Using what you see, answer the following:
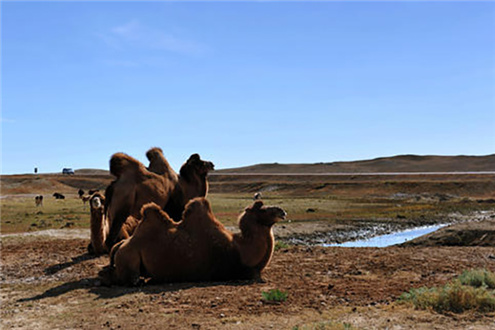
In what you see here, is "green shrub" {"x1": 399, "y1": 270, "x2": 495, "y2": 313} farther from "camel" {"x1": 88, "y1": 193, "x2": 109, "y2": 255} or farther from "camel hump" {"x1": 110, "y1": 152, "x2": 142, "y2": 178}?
"camel" {"x1": 88, "y1": 193, "x2": 109, "y2": 255}

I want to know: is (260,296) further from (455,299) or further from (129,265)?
(455,299)

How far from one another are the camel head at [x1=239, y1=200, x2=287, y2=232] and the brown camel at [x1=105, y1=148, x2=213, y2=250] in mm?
3239

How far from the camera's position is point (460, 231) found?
16.4 metres

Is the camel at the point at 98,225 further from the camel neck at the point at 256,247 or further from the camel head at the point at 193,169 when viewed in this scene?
the camel neck at the point at 256,247

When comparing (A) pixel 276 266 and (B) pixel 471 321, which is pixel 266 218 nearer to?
(A) pixel 276 266

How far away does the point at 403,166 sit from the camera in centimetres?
12988

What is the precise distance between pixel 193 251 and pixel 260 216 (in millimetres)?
1327

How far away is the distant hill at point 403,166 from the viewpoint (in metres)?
116

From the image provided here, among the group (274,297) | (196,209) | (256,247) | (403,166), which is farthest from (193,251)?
(403,166)

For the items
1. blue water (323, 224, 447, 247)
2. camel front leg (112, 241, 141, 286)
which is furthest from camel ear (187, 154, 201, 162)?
blue water (323, 224, 447, 247)

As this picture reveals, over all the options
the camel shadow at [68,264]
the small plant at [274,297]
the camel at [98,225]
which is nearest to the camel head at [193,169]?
the camel at [98,225]

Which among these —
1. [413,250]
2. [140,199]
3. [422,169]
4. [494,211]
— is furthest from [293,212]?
[422,169]

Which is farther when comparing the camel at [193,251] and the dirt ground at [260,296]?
the camel at [193,251]

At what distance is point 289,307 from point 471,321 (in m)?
2.37
